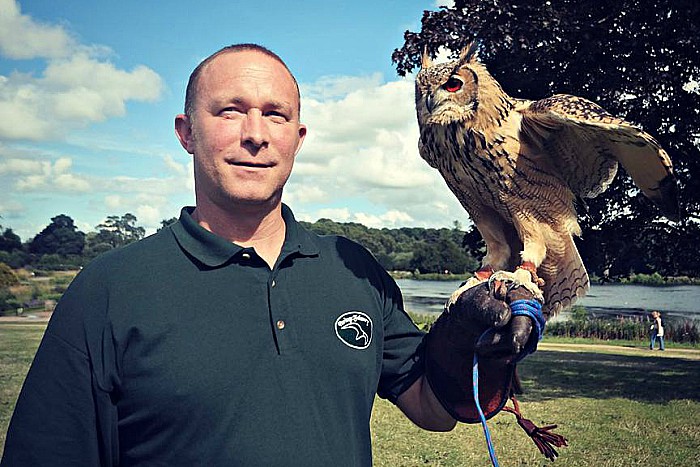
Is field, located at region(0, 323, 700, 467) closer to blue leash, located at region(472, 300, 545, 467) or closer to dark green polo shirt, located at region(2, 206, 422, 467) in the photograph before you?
blue leash, located at region(472, 300, 545, 467)

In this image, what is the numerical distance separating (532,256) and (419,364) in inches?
30.7

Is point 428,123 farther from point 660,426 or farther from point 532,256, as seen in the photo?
point 660,426

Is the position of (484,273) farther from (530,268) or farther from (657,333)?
(657,333)

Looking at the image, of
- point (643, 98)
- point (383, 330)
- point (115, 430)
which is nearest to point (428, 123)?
point (383, 330)

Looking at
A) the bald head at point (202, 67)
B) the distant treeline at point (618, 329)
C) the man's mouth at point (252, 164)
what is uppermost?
the bald head at point (202, 67)

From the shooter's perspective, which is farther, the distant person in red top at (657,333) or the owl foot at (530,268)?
the distant person in red top at (657,333)

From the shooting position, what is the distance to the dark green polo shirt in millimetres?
1404

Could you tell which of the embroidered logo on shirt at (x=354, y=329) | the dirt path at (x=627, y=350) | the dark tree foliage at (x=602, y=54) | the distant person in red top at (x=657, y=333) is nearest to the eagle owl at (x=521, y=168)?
the embroidered logo on shirt at (x=354, y=329)

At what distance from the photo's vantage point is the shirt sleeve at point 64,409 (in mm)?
1389

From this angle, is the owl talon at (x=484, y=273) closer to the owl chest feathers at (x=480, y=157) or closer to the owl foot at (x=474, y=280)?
the owl foot at (x=474, y=280)

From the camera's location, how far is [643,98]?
23.5 feet

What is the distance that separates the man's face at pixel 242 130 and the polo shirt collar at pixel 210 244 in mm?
102

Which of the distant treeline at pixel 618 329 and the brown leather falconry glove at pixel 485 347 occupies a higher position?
the brown leather falconry glove at pixel 485 347

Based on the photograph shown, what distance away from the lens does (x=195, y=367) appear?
56.9 inches
